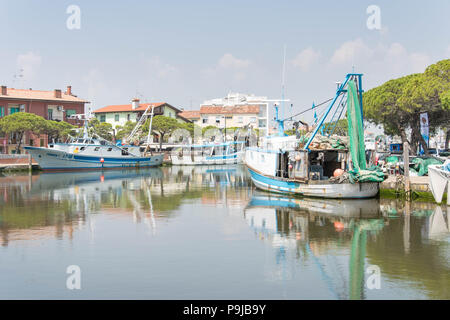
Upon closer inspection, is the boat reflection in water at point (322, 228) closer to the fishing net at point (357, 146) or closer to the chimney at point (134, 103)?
the fishing net at point (357, 146)

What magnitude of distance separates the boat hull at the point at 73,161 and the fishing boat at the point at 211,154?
7.28m

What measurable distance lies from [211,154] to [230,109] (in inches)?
1146

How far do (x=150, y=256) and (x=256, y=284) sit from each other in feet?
12.4

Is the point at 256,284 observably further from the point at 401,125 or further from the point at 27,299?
the point at 401,125

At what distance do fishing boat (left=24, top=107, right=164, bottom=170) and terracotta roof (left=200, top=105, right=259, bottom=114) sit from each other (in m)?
36.4

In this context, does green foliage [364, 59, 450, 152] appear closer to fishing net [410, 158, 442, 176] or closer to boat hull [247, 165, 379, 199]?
fishing net [410, 158, 442, 176]

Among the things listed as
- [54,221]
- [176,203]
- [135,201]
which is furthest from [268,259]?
[135,201]

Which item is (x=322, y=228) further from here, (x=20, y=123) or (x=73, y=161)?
(x=20, y=123)

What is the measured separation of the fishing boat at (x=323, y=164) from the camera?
75.9 feet

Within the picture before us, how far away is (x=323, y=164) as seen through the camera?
28.0 metres

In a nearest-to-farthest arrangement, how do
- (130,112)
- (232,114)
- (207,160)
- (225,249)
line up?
(225,249) → (207,160) → (130,112) → (232,114)

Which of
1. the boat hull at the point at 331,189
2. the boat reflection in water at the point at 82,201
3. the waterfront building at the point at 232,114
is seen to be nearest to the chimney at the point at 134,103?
the waterfront building at the point at 232,114

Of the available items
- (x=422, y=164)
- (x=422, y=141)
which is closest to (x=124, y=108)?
(x=422, y=141)

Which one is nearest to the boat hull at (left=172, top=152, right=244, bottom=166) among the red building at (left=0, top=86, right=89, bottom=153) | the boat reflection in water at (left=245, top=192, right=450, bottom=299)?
the red building at (left=0, top=86, right=89, bottom=153)
